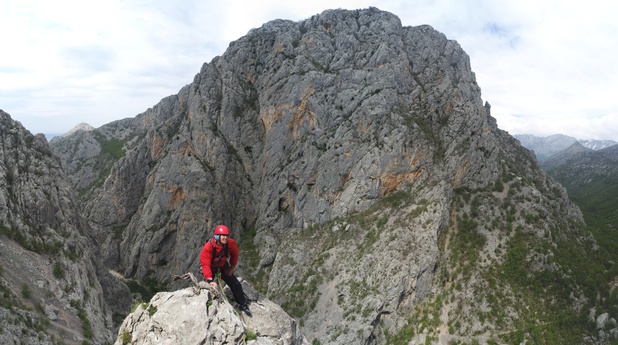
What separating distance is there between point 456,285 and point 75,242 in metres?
52.0

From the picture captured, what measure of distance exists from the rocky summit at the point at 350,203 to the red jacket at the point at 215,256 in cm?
130

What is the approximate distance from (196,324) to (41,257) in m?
37.6

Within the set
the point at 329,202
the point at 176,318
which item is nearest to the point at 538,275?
the point at 329,202

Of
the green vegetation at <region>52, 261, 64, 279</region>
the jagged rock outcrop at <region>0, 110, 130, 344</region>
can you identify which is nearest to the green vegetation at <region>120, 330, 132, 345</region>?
the jagged rock outcrop at <region>0, 110, 130, 344</region>

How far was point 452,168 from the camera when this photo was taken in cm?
6019

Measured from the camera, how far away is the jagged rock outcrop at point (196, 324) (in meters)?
13.4

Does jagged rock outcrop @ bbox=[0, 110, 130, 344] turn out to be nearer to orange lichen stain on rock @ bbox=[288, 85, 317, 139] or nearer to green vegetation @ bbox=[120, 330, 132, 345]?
green vegetation @ bbox=[120, 330, 132, 345]

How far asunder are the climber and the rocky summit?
3.56 ft

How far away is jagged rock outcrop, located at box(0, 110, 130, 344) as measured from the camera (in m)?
31.7

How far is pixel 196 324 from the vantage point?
529 inches

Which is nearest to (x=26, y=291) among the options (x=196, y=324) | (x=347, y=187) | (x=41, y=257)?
(x=41, y=257)

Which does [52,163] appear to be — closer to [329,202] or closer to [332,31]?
[329,202]

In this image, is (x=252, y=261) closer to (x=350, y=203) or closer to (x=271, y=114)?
(x=350, y=203)

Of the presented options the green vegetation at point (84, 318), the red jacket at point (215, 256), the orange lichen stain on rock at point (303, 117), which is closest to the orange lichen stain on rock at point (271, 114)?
the orange lichen stain on rock at point (303, 117)
